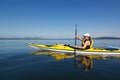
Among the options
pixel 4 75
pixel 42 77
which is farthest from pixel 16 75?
pixel 42 77

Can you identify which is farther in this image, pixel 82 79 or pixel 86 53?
pixel 86 53

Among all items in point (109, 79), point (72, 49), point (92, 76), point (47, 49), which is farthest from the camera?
point (47, 49)

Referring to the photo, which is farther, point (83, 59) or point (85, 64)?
point (83, 59)

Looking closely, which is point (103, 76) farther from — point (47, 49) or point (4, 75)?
point (47, 49)

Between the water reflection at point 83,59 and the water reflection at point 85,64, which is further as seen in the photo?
the water reflection at point 83,59

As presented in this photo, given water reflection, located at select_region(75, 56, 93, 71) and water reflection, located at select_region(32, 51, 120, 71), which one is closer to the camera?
water reflection, located at select_region(75, 56, 93, 71)

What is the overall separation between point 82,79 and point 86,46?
8.61m

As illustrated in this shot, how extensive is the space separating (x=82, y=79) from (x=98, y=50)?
8981mm

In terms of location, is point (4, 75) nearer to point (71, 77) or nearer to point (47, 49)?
point (71, 77)

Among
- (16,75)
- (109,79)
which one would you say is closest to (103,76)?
(109,79)

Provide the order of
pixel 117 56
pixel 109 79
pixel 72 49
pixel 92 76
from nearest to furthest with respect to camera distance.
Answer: pixel 109 79, pixel 92 76, pixel 117 56, pixel 72 49

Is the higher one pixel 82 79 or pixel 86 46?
pixel 86 46

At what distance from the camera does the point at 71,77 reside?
26.3ft

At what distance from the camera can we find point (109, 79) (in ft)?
25.3
